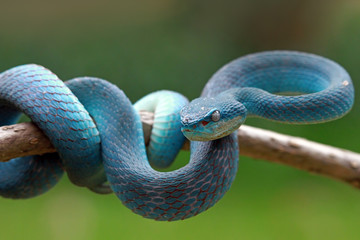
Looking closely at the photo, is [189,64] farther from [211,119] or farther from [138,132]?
[211,119]

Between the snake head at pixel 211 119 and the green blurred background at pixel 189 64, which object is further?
the green blurred background at pixel 189 64

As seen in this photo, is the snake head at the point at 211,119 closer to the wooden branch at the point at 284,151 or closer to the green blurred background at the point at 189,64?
the wooden branch at the point at 284,151

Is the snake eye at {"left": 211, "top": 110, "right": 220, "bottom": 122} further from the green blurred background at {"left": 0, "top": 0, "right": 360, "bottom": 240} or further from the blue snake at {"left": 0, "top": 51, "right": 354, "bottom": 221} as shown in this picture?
the green blurred background at {"left": 0, "top": 0, "right": 360, "bottom": 240}

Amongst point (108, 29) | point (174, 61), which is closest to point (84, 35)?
point (108, 29)

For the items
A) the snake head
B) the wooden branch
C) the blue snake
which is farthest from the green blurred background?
the snake head

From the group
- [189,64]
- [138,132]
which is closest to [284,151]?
[138,132]

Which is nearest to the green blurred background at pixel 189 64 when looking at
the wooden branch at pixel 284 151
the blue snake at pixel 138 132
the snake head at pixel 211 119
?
the wooden branch at pixel 284 151

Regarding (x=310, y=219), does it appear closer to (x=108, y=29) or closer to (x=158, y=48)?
(x=158, y=48)
